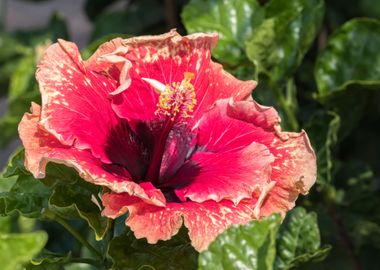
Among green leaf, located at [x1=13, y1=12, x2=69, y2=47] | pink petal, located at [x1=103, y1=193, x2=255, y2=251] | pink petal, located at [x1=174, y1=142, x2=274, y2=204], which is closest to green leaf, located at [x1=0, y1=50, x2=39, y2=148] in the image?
green leaf, located at [x1=13, y1=12, x2=69, y2=47]

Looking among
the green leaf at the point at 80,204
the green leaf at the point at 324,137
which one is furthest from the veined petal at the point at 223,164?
the green leaf at the point at 324,137

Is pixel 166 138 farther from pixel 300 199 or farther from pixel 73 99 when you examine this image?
pixel 300 199

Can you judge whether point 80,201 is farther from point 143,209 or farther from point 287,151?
point 287,151

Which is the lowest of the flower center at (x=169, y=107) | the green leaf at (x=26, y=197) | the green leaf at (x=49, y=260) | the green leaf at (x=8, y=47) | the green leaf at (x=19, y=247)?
the green leaf at (x=8, y=47)

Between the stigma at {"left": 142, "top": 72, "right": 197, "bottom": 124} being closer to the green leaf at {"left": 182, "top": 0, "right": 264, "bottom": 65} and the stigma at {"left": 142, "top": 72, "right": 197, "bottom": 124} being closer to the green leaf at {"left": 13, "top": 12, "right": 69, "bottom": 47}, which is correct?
the green leaf at {"left": 182, "top": 0, "right": 264, "bottom": 65}

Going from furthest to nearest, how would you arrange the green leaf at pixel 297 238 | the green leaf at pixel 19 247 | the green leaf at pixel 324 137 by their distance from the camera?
1. the green leaf at pixel 324 137
2. the green leaf at pixel 297 238
3. the green leaf at pixel 19 247

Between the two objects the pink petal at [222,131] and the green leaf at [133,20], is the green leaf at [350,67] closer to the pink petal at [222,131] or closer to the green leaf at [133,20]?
the pink petal at [222,131]

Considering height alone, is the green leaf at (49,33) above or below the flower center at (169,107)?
below
